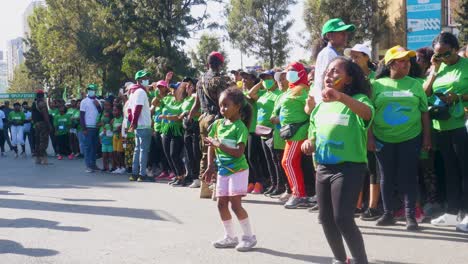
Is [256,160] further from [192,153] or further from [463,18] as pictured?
[463,18]

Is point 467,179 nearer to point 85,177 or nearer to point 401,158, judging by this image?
point 401,158

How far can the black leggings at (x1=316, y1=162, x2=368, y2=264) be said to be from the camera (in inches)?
169

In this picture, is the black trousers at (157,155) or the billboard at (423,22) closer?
the black trousers at (157,155)

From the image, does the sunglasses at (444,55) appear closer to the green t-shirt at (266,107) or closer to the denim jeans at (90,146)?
the green t-shirt at (266,107)

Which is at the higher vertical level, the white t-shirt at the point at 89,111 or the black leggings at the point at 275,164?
the white t-shirt at the point at 89,111

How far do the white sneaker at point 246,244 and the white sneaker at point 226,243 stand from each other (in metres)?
0.14

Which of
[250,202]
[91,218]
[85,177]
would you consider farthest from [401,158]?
[85,177]

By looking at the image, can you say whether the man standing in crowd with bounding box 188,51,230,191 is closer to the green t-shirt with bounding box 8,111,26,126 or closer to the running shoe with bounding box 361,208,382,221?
the running shoe with bounding box 361,208,382,221

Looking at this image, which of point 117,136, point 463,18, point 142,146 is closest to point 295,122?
point 142,146

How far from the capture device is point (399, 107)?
6.19 meters

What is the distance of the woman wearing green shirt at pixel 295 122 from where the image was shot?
7.80 m

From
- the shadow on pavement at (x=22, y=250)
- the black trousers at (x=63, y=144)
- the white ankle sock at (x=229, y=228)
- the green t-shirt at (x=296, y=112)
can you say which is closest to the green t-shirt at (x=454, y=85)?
the green t-shirt at (x=296, y=112)

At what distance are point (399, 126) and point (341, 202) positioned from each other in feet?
7.38

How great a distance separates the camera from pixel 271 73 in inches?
356
